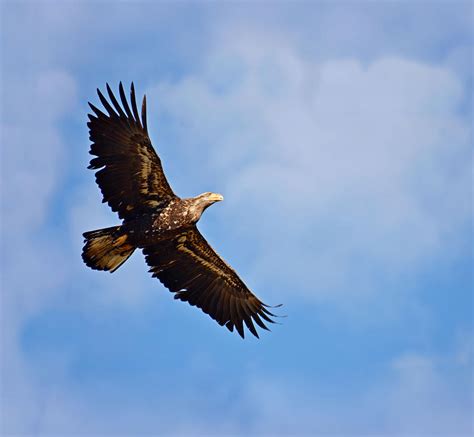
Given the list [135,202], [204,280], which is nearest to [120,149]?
[135,202]

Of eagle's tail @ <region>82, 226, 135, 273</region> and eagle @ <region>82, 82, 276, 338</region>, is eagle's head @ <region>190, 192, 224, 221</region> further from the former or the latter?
eagle's tail @ <region>82, 226, 135, 273</region>

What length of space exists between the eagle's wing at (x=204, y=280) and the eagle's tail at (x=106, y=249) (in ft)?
4.04

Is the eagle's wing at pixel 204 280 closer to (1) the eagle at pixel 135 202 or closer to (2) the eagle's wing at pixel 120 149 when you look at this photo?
(1) the eagle at pixel 135 202

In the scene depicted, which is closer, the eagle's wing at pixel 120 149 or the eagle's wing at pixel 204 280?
the eagle's wing at pixel 120 149

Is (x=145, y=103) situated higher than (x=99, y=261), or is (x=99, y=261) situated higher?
(x=145, y=103)

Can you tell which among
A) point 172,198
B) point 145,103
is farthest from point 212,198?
point 145,103

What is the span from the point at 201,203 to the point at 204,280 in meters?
2.61

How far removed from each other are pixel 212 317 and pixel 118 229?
373 centimetres

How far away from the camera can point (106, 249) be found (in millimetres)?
24141

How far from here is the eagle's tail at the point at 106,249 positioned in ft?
78.6

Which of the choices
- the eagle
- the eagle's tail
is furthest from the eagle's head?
the eagle's tail

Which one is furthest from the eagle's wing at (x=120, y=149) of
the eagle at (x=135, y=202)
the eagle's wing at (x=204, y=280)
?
the eagle's wing at (x=204, y=280)

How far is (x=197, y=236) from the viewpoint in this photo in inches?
1001

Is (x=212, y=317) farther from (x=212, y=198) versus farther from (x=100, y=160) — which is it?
(x=100, y=160)
